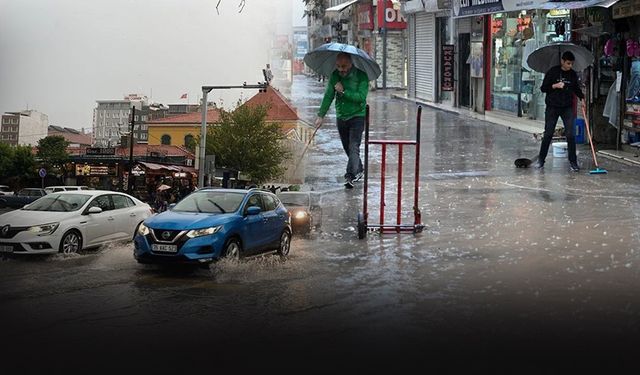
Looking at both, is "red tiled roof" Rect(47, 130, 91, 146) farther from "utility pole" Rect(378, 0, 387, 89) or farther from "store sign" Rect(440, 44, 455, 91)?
"utility pole" Rect(378, 0, 387, 89)

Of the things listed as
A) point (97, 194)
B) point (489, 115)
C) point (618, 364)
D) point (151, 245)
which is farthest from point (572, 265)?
point (489, 115)

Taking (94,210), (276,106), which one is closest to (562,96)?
(94,210)

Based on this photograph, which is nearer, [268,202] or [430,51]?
[268,202]

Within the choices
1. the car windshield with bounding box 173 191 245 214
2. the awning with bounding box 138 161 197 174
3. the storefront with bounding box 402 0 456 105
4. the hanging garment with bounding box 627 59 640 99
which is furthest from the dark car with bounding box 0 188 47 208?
the storefront with bounding box 402 0 456 105

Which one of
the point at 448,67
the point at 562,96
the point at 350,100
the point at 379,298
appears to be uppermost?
the point at 448,67

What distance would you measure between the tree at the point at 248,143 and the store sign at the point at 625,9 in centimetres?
599

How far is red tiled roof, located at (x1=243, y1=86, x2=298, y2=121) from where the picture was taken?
23781 mm

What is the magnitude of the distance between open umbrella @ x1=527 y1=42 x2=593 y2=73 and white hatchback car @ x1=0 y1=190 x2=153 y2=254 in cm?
716

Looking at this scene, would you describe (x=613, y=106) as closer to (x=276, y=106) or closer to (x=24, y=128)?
(x=24, y=128)

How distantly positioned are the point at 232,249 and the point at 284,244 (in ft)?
3.11

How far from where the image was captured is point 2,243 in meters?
9.49

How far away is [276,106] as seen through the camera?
25.0 metres

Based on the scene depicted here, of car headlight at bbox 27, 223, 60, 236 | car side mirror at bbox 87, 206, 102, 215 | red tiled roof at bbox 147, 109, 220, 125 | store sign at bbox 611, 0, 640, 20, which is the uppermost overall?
store sign at bbox 611, 0, 640, 20

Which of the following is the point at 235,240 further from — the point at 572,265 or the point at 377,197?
the point at 377,197
